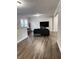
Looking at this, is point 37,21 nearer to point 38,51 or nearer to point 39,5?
point 39,5

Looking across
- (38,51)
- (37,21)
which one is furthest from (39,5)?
A: (37,21)

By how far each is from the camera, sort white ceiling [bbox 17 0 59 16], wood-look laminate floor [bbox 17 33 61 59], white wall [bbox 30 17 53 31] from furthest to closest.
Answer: white wall [bbox 30 17 53 31], white ceiling [bbox 17 0 59 16], wood-look laminate floor [bbox 17 33 61 59]

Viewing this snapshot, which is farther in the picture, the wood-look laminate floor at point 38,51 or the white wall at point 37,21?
the white wall at point 37,21

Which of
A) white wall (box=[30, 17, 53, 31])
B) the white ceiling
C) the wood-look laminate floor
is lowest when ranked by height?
the wood-look laminate floor

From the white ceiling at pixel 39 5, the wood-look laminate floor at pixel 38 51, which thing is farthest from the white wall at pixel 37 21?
the wood-look laminate floor at pixel 38 51

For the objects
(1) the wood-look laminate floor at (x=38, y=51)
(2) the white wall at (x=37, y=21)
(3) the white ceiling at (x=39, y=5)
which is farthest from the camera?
(2) the white wall at (x=37, y=21)

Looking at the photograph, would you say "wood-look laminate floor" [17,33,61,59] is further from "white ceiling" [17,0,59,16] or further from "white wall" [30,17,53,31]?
"white wall" [30,17,53,31]

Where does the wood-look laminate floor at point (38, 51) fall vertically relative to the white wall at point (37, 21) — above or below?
below

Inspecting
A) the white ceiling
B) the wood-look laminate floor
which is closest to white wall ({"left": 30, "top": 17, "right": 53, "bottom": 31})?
the white ceiling

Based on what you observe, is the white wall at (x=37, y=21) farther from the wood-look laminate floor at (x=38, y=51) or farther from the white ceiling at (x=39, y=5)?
the wood-look laminate floor at (x=38, y=51)

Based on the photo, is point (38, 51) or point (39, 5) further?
point (39, 5)
